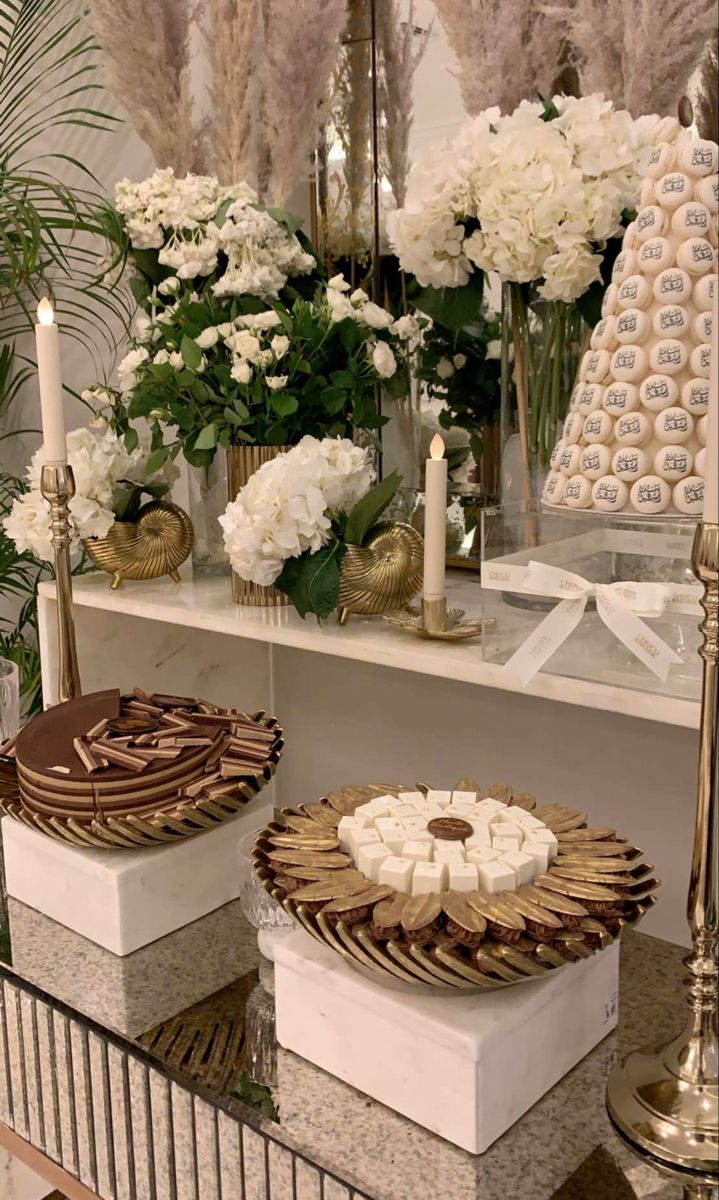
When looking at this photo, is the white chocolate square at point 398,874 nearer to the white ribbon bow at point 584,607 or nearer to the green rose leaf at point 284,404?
the white ribbon bow at point 584,607

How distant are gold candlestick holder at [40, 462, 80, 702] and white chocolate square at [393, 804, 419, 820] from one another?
0.46 metres

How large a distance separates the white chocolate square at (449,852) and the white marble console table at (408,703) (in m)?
0.15

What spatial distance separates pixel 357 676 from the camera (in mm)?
1315

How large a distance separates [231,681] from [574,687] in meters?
0.68

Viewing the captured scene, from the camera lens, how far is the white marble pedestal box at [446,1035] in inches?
24.7

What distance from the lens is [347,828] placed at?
741mm

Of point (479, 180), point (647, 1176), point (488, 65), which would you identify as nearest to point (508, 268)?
point (479, 180)

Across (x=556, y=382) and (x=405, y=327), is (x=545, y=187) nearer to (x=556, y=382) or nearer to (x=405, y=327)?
(x=556, y=382)

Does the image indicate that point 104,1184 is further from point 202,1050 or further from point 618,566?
point 618,566

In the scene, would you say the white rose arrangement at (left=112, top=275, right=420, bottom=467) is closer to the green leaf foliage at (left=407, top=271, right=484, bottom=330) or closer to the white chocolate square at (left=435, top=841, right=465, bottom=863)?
the green leaf foliage at (left=407, top=271, right=484, bottom=330)

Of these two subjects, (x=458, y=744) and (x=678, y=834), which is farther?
(x=458, y=744)

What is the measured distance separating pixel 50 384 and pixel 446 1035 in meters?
0.73

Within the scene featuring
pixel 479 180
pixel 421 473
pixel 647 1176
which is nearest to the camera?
pixel 647 1176

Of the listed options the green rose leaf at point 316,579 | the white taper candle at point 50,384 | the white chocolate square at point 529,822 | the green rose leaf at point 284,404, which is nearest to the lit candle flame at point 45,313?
the white taper candle at point 50,384
